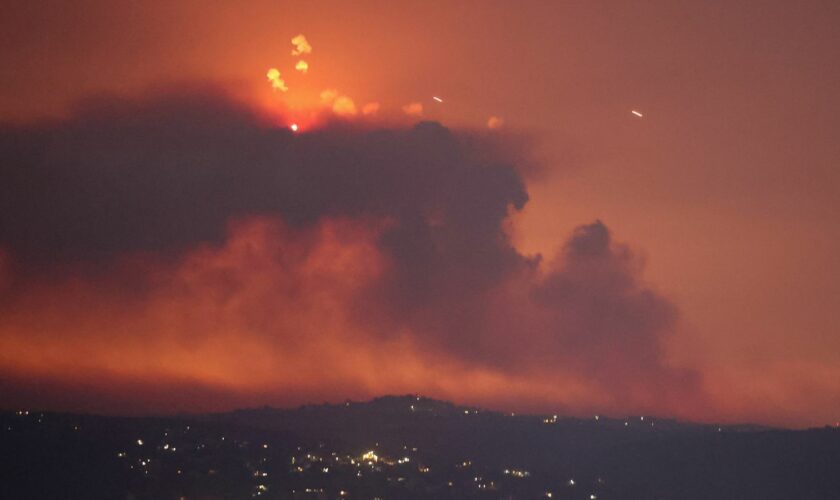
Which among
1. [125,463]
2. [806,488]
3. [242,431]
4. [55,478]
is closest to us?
[55,478]

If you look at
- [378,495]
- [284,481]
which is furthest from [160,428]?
[378,495]

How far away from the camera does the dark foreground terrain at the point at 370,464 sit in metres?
138

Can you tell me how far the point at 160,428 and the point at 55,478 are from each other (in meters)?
30.0

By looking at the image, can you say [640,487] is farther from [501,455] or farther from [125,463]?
[125,463]

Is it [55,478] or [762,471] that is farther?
[762,471]

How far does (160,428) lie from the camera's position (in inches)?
6383

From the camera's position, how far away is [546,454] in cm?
18938

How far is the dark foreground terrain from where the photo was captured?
454ft

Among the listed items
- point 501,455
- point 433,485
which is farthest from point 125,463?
point 501,455

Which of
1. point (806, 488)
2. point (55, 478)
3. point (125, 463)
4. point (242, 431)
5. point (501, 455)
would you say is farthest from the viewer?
point (501, 455)

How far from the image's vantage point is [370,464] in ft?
538

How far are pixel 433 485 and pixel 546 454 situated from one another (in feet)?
116

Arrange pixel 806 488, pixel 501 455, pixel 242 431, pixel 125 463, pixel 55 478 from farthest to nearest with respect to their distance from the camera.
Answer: pixel 501 455 < pixel 242 431 < pixel 806 488 < pixel 125 463 < pixel 55 478

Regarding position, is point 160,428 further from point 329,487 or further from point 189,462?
point 329,487
